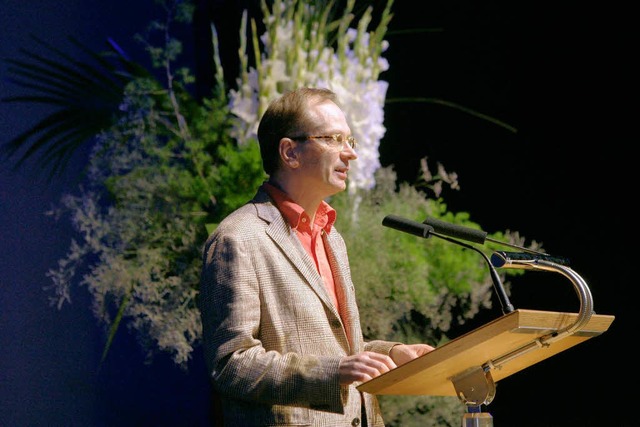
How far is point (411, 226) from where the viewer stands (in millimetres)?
1840

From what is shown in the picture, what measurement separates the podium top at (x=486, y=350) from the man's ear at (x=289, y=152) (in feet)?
2.08

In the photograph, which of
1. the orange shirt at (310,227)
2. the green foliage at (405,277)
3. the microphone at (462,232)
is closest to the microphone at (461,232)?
the microphone at (462,232)

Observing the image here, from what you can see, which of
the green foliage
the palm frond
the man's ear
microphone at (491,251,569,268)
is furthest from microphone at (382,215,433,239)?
the palm frond

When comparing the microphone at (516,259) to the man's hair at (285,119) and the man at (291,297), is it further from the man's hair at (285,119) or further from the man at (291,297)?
the man's hair at (285,119)

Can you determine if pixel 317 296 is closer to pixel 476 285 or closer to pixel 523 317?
pixel 523 317

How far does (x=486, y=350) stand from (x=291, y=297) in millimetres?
493

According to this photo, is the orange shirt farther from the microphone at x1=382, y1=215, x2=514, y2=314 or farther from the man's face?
the microphone at x1=382, y1=215, x2=514, y2=314

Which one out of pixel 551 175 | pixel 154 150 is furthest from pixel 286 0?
pixel 551 175

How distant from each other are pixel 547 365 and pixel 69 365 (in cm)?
187

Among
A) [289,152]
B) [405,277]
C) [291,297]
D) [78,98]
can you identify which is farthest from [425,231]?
[78,98]

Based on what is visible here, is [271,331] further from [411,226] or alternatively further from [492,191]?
[492,191]

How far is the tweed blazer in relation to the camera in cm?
178

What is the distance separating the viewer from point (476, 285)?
3016 mm

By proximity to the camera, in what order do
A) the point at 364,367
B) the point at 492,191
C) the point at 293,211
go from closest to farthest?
the point at 364,367, the point at 293,211, the point at 492,191
